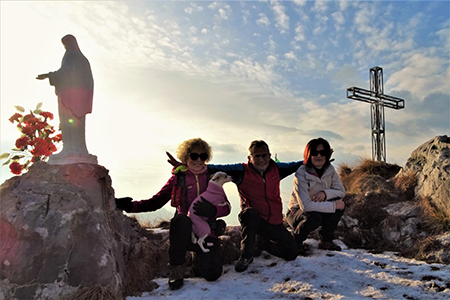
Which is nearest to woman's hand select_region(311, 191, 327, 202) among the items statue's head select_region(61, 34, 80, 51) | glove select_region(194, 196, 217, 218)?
glove select_region(194, 196, 217, 218)

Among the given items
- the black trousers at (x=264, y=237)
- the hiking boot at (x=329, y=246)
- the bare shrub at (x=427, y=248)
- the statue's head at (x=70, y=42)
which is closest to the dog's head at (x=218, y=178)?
the black trousers at (x=264, y=237)

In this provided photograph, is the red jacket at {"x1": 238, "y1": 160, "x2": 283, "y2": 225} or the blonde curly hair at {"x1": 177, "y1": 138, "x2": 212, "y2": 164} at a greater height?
the blonde curly hair at {"x1": 177, "y1": 138, "x2": 212, "y2": 164}

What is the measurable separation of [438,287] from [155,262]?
3362mm

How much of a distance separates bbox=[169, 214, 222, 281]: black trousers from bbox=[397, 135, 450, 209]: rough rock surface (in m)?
4.35

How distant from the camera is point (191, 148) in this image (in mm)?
3848

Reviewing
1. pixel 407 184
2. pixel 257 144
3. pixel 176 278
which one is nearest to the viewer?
pixel 176 278

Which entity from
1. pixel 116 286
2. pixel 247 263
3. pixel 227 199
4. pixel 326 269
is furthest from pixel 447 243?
pixel 116 286

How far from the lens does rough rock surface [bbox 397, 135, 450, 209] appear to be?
5734 millimetres

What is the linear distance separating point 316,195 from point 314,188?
0.43 ft

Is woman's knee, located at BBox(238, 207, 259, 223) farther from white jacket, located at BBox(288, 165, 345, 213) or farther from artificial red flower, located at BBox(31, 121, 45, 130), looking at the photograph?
artificial red flower, located at BBox(31, 121, 45, 130)

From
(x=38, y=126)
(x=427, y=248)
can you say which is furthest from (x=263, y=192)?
(x=38, y=126)

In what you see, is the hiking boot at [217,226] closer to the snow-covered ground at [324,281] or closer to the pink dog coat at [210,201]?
the pink dog coat at [210,201]

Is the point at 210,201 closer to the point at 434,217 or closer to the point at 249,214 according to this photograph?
the point at 249,214

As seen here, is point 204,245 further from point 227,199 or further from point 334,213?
point 334,213
